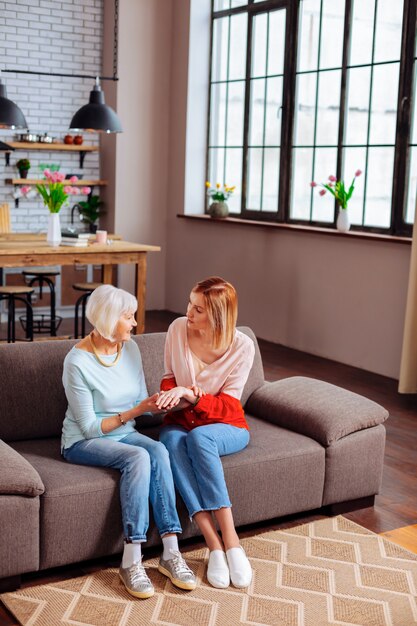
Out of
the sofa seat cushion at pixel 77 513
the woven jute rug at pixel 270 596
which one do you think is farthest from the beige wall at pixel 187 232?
the sofa seat cushion at pixel 77 513

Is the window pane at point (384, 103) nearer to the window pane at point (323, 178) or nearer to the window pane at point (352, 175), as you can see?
the window pane at point (352, 175)

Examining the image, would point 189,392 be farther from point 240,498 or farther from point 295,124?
point 295,124

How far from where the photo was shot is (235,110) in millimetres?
7832

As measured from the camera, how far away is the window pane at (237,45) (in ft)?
25.1

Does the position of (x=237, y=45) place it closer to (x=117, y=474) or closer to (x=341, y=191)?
(x=341, y=191)

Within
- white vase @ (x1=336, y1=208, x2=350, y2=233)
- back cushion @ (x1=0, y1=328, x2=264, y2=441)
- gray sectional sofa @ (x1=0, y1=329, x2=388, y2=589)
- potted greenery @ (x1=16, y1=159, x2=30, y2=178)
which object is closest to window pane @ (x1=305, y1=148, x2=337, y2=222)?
white vase @ (x1=336, y1=208, x2=350, y2=233)

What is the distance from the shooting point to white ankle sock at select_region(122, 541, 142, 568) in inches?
110

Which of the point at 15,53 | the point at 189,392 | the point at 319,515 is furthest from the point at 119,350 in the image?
the point at 15,53

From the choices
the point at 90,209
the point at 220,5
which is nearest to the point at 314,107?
the point at 220,5

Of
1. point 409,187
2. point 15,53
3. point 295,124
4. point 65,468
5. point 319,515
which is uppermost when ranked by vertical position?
point 15,53

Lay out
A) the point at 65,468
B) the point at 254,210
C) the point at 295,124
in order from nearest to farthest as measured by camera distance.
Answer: the point at 65,468 → the point at 295,124 → the point at 254,210

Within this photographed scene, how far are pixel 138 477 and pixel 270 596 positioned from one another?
579 mm

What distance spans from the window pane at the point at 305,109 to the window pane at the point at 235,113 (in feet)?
2.71

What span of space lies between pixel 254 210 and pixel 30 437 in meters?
4.70
